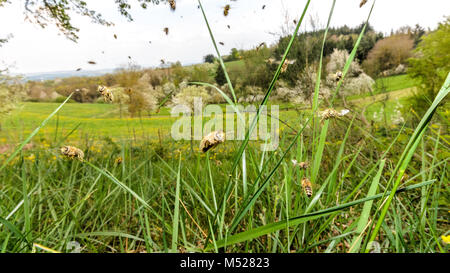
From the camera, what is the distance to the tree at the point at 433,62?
194cm

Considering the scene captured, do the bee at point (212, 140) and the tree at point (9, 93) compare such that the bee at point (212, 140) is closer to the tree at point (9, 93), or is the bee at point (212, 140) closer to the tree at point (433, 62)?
the tree at point (9, 93)

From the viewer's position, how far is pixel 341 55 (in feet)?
6.09

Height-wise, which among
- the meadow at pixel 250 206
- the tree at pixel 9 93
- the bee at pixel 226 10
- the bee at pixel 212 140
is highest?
the bee at pixel 226 10

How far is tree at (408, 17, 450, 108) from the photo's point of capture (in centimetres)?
194

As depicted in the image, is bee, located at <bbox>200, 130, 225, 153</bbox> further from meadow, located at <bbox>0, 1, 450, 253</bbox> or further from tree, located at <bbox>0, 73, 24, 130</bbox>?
tree, located at <bbox>0, 73, 24, 130</bbox>

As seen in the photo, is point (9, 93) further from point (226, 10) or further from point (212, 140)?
point (212, 140)

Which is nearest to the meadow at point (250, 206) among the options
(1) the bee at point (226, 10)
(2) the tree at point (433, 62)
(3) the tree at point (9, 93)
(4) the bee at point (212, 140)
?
(4) the bee at point (212, 140)

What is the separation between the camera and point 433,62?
2.05 metres

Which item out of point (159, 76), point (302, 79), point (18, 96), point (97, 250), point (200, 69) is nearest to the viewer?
point (97, 250)

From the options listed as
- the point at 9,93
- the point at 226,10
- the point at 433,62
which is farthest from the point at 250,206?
the point at 433,62

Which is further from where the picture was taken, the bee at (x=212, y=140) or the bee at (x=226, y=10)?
the bee at (x=226, y=10)
